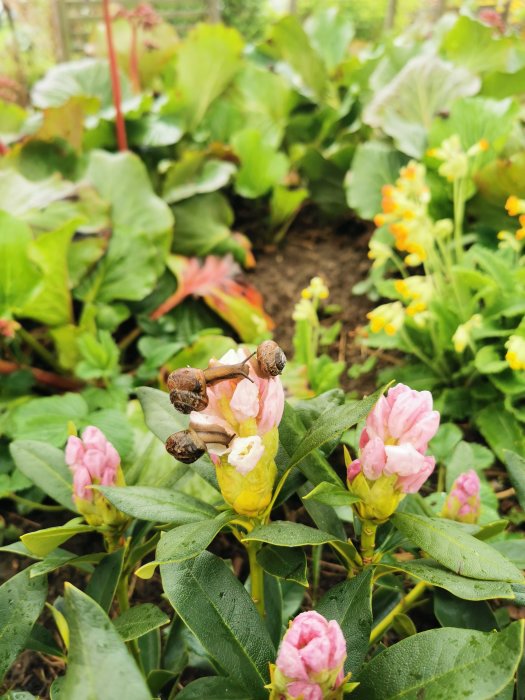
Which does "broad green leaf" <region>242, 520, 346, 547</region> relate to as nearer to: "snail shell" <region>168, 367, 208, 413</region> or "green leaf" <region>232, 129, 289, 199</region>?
"snail shell" <region>168, 367, 208, 413</region>

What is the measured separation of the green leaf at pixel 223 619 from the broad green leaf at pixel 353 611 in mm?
76

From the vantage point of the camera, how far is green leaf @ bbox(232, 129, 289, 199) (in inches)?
78.5

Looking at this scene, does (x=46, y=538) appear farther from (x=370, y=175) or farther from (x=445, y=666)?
(x=370, y=175)

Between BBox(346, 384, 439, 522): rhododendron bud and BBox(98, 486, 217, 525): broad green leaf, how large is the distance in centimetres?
18

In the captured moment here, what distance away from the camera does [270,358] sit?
0.59 metres

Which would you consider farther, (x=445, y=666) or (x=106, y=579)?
(x=106, y=579)

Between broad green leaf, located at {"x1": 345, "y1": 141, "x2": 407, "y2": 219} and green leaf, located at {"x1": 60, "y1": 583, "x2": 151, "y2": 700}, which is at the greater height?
green leaf, located at {"x1": 60, "y1": 583, "x2": 151, "y2": 700}

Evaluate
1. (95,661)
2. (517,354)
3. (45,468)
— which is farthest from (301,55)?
(95,661)

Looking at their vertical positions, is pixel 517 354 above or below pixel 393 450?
below

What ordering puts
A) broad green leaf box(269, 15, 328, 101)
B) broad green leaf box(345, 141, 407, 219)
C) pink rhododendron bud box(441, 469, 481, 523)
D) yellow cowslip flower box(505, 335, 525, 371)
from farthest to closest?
broad green leaf box(269, 15, 328, 101) < broad green leaf box(345, 141, 407, 219) < yellow cowslip flower box(505, 335, 525, 371) < pink rhododendron bud box(441, 469, 481, 523)

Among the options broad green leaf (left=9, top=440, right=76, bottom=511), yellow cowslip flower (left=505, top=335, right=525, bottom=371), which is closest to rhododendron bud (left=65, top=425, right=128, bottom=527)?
broad green leaf (left=9, top=440, right=76, bottom=511)

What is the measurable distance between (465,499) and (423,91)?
4.91 feet

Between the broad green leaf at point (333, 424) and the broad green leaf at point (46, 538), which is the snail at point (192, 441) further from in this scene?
the broad green leaf at point (46, 538)

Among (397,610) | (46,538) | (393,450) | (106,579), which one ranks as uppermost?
(393,450)
